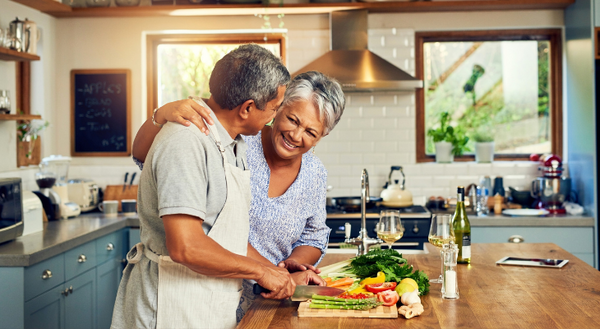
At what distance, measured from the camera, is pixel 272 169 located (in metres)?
2.21

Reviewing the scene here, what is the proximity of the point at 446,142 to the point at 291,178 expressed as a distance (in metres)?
2.86

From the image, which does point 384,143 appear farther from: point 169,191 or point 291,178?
point 169,191

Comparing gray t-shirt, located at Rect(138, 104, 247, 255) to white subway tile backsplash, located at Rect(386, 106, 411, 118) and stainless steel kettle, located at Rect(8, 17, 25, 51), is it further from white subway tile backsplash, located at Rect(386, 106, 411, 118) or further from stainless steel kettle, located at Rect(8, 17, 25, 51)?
white subway tile backsplash, located at Rect(386, 106, 411, 118)

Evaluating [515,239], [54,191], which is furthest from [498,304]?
[54,191]

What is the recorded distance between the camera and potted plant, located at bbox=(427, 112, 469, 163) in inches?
187

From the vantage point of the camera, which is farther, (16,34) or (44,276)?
(16,34)

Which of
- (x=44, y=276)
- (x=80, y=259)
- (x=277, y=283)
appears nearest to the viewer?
(x=277, y=283)

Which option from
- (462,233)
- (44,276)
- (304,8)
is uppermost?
(304,8)

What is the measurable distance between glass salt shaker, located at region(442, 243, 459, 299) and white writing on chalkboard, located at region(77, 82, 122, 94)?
367cm

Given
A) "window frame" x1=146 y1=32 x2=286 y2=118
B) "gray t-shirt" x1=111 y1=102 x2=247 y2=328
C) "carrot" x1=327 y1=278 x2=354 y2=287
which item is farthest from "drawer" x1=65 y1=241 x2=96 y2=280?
"carrot" x1=327 y1=278 x2=354 y2=287

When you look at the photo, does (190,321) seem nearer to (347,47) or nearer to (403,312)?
(403,312)

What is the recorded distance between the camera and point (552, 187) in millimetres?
4383

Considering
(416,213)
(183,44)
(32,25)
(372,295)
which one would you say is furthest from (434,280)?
(183,44)

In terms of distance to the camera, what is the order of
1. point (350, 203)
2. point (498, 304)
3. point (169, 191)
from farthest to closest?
point (350, 203) → point (498, 304) → point (169, 191)
